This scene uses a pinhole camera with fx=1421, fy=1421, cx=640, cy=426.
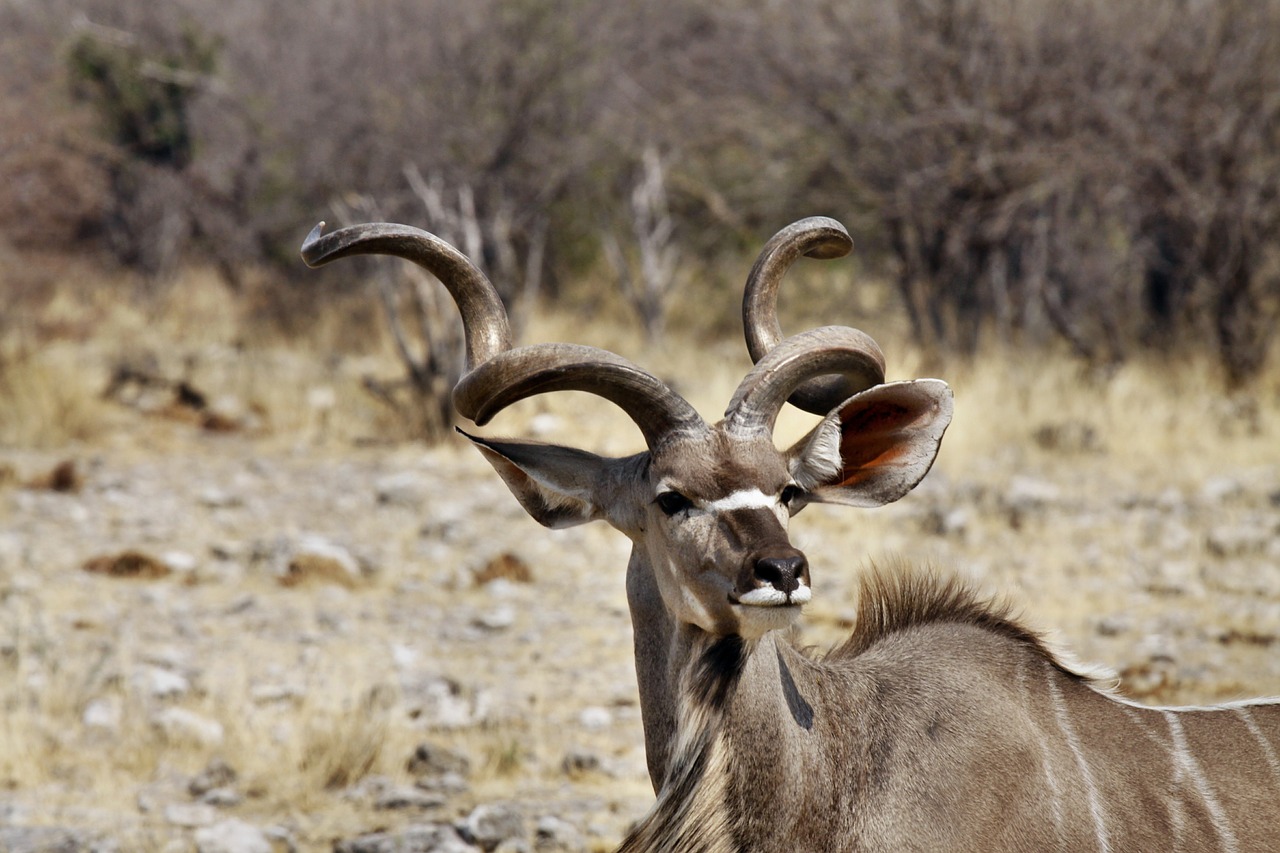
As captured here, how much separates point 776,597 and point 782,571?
0.17ft

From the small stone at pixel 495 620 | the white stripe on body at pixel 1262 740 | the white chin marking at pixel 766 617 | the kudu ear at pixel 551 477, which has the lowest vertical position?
the white stripe on body at pixel 1262 740

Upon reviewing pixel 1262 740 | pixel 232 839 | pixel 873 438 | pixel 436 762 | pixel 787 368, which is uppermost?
pixel 787 368

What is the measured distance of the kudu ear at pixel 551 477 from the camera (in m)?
3.20

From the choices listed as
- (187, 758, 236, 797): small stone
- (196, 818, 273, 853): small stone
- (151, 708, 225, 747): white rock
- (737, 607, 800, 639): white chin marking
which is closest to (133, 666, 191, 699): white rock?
(151, 708, 225, 747): white rock

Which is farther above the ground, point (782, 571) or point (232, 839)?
point (782, 571)

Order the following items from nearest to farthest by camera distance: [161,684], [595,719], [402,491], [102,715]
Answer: [102,715] → [595,719] → [161,684] → [402,491]

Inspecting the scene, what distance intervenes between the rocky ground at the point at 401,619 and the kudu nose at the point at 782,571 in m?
1.05

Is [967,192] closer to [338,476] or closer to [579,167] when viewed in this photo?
[579,167]

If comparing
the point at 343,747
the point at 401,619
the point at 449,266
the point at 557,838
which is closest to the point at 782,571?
the point at 449,266

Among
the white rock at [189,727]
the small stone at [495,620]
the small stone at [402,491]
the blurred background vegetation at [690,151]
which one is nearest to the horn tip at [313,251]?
the white rock at [189,727]

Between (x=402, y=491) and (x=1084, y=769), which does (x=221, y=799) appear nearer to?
(x=1084, y=769)

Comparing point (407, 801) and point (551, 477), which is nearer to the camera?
point (551, 477)

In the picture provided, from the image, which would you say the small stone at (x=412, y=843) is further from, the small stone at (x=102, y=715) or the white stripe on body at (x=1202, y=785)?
the white stripe on body at (x=1202, y=785)

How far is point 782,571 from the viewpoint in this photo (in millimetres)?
2670
